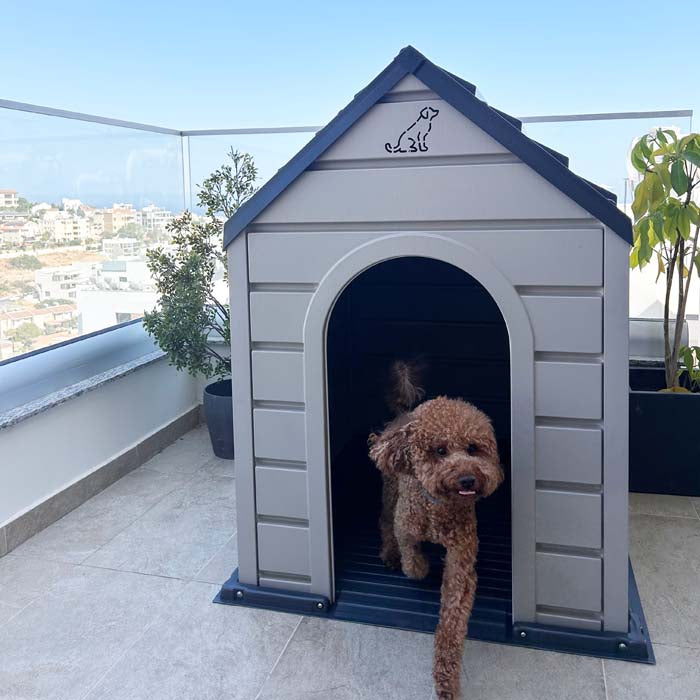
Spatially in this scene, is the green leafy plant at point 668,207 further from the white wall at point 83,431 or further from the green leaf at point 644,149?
the white wall at point 83,431

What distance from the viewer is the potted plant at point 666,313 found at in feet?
10.4

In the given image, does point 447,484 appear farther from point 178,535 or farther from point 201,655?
point 178,535

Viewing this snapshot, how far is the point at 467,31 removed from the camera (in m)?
9.63

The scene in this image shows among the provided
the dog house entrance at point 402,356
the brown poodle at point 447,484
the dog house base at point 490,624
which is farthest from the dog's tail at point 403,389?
the dog house base at point 490,624

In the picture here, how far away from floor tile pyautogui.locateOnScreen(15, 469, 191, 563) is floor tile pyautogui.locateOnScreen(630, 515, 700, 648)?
1.97m

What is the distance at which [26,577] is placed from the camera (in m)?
2.83

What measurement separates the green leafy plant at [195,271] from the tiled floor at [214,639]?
973 millimetres

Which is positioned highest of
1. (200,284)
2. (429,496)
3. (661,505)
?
(200,284)

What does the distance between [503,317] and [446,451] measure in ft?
1.56

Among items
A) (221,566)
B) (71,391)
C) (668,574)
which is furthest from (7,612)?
(668,574)

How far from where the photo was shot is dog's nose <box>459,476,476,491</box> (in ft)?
6.70

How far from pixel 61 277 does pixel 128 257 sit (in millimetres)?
580

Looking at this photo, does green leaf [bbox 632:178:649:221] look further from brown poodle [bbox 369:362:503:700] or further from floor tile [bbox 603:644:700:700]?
floor tile [bbox 603:644:700:700]

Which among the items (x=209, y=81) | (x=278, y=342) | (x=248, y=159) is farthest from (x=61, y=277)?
(x=209, y=81)
